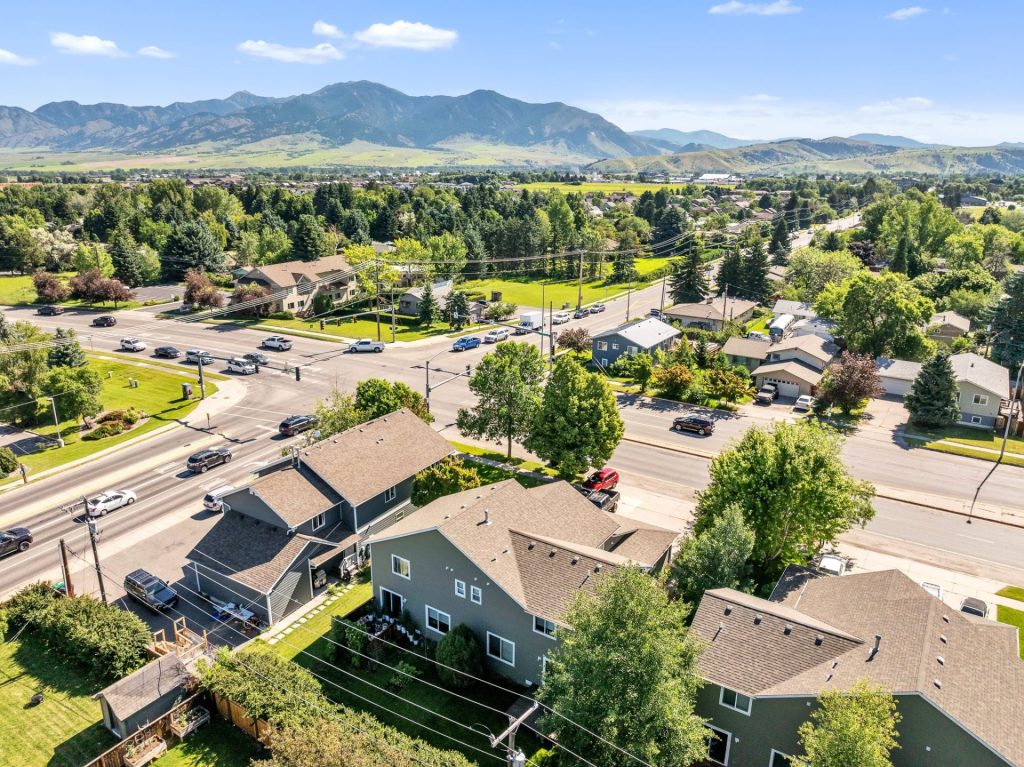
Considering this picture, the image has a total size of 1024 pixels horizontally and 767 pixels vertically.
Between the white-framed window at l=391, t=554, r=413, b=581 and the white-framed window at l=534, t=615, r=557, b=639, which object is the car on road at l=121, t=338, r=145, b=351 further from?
the white-framed window at l=534, t=615, r=557, b=639

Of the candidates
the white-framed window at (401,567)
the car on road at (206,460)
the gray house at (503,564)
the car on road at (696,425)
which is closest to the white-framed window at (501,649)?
the gray house at (503,564)

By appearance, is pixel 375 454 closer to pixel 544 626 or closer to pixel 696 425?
pixel 544 626

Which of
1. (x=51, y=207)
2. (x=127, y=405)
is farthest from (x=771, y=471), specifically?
(x=51, y=207)

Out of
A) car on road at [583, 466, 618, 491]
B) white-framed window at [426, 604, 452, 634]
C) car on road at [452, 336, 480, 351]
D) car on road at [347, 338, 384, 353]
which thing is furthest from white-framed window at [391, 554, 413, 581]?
car on road at [452, 336, 480, 351]

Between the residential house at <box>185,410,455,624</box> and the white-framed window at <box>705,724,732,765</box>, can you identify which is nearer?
the white-framed window at <box>705,724,732,765</box>

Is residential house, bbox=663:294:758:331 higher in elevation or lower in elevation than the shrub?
higher

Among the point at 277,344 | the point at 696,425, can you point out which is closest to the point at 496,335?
the point at 277,344
